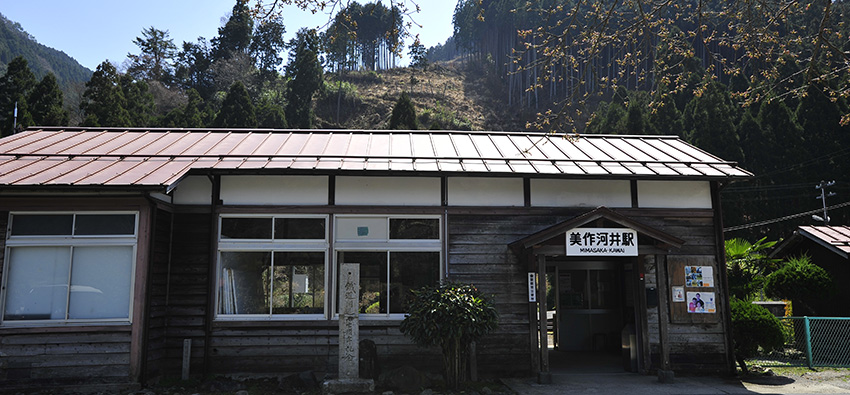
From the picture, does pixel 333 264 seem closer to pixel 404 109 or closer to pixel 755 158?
pixel 404 109

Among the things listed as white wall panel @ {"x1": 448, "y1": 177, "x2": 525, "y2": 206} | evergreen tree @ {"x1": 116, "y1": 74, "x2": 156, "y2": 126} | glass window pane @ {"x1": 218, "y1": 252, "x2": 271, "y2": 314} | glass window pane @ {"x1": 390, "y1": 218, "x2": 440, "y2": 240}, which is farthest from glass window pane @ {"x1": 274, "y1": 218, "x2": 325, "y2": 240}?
evergreen tree @ {"x1": 116, "y1": 74, "x2": 156, "y2": 126}

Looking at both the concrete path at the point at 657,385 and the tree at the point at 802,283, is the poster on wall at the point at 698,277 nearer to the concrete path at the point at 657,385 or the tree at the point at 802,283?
the concrete path at the point at 657,385

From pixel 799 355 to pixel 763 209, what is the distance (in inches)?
715

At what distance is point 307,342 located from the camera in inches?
371

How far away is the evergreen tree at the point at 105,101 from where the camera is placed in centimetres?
3155

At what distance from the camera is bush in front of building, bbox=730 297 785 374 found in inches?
395

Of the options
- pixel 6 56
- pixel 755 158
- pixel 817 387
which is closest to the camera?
pixel 817 387

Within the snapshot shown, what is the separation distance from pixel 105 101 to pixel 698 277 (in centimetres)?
3284

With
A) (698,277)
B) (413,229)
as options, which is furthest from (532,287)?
(698,277)

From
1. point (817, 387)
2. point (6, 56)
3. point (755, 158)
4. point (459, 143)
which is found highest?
point (6, 56)

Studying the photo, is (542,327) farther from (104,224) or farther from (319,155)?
(104,224)

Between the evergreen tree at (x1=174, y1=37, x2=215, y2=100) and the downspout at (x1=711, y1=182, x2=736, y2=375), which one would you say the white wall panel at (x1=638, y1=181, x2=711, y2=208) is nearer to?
the downspout at (x1=711, y1=182, x2=736, y2=375)

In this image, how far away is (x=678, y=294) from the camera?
1009 cm

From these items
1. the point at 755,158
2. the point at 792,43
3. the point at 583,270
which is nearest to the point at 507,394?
the point at 583,270
